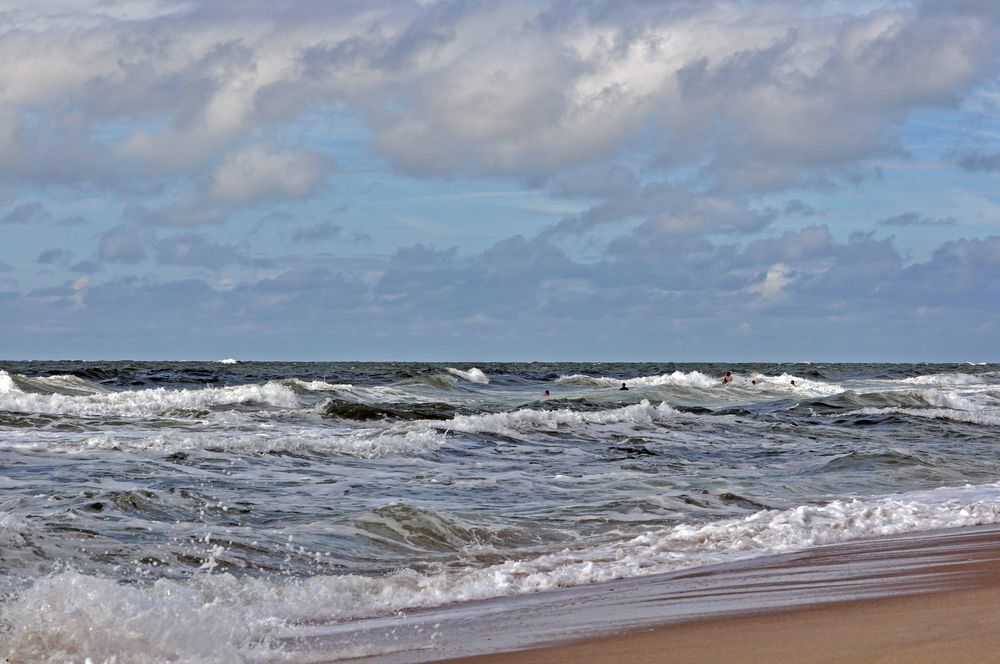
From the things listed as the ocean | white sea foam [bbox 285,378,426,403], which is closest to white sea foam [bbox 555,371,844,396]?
white sea foam [bbox 285,378,426,403]

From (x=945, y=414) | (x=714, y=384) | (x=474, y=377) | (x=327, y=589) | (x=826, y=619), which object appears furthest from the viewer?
(x=474, y=377)

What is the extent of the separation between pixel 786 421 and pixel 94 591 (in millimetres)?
21957

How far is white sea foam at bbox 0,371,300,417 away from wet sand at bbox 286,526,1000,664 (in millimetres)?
17859

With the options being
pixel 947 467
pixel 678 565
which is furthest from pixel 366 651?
pixel 947 467

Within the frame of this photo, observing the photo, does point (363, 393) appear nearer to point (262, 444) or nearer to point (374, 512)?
point (262, 444)

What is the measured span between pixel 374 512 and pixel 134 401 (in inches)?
711

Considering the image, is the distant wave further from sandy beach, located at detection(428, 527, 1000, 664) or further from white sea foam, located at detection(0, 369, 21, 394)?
white sea foam, located at detection(0, 369, 21, 394)

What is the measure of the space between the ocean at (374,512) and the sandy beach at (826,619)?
91cm

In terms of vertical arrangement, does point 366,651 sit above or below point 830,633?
below

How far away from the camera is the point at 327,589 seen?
667 cm

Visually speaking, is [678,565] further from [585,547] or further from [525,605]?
[525,605]

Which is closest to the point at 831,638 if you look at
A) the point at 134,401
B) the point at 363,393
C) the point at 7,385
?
the point at 134,401

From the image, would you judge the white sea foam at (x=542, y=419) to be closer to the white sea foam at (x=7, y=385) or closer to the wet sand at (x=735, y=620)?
the wet sand at (x=735, y=620)

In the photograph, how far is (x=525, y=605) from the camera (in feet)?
20.5
